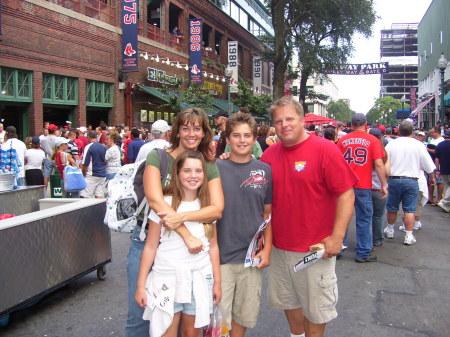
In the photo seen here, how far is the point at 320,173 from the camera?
302 cm

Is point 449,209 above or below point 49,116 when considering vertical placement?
below

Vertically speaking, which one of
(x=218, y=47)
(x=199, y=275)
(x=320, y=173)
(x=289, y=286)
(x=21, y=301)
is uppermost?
(x=218, y=47)

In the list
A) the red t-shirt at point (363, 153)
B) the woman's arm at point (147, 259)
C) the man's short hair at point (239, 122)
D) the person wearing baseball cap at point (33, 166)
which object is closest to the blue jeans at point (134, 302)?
the woman's arm at point (147, 259)

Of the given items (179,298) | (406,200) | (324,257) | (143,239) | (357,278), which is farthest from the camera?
(406,200)

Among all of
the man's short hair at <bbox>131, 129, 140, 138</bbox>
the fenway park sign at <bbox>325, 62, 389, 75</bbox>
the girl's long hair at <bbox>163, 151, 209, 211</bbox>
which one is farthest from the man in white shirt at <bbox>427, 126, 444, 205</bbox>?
the fenway park sign at <bbox>325, 62, 389, 75</bbox>

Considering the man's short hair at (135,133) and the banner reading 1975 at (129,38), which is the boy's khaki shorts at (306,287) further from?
the banner reading 1975 at (129,38)

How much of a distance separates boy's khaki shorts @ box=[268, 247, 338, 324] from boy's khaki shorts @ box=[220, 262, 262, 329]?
0.27 metres

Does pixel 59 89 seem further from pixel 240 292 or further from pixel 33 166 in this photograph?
pixel 240 292

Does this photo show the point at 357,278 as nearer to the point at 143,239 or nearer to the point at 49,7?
the point at 143,239

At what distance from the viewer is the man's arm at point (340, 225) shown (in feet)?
9.77

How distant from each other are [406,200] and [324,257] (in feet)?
15.0

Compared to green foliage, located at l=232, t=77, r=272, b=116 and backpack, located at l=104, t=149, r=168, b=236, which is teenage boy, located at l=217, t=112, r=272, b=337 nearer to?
backpack, located at l=104, t=149, r=168, b=236

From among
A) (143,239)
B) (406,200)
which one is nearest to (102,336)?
(143,239)

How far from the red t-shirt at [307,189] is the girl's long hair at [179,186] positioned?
612 millimetres
